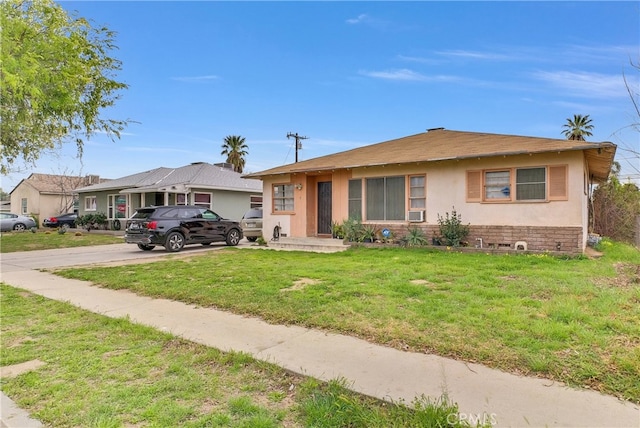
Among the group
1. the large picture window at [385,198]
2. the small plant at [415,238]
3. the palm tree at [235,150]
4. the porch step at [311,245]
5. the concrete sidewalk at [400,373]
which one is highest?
the palm tree at [235,150]

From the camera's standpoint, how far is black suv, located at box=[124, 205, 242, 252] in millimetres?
13766

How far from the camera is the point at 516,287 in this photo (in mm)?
6098

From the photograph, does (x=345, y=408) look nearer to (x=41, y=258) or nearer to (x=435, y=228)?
(x=435, y=228)

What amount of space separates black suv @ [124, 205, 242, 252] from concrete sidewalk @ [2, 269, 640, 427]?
8.84 meters

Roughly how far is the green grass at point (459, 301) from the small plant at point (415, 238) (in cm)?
214

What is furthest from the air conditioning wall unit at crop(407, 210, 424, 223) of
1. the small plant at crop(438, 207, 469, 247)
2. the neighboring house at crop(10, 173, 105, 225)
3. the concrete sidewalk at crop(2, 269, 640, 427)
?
the neighboring house at crop(10, 173, 105, 225)

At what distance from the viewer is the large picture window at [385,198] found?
42.4 ft

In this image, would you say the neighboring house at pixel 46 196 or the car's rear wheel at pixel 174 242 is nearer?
the car's rear wheel at pixel 174 242

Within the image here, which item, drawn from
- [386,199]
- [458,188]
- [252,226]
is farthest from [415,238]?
[252,226]

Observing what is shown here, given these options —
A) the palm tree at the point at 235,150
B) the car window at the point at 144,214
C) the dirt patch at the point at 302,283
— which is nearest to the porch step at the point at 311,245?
the car window at the point at 144,214

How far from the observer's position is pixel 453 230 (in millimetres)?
11547

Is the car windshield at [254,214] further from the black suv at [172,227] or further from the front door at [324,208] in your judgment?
the front door at [324,208]

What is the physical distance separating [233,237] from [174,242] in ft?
9.04

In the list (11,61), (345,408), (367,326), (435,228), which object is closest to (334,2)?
(435,228)
